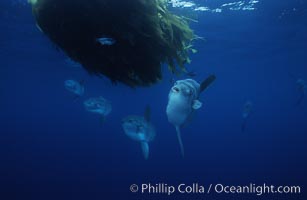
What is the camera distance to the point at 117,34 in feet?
13.4

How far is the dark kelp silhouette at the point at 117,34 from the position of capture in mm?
3807

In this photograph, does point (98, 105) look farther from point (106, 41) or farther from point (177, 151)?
point (177, 151)

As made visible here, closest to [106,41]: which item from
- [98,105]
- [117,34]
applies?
[117,34]

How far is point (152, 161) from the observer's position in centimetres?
3512

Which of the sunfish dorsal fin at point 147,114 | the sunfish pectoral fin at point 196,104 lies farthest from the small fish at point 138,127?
the sunfish pectoral fin at point 196,104

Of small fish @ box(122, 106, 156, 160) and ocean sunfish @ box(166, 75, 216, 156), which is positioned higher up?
ocean sunfish @ box(166, 75, 216, 156)

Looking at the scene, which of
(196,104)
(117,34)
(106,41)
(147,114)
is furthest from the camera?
(147,114)

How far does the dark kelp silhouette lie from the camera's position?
3807 millimetres

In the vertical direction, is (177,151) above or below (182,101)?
below

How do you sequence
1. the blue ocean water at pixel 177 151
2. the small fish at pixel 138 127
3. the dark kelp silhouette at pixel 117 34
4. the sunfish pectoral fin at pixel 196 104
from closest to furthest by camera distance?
the dark kelp silhouette at pixel 117 34 → the sunfish pectoral fin at pixel 196 104 → the small fish at pixel 138 127 → the blue ocean water at pixel 177 151

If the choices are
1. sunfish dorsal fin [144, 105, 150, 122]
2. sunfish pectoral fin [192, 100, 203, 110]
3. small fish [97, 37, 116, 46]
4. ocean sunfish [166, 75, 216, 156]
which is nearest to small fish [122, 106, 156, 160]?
sunfish dorsal fin [144, 105, 150, 122]

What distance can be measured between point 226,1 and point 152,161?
20.3 meters

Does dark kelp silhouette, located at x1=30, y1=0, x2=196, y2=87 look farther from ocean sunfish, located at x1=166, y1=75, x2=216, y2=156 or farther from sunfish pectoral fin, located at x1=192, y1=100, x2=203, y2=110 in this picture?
sunfish pectoral fin, located at x1=192, y1=100, x2=203, y2=110

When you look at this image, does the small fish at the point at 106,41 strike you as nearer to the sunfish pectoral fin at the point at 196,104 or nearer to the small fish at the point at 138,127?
the sunfish pectoral fin at the point at 196,104
